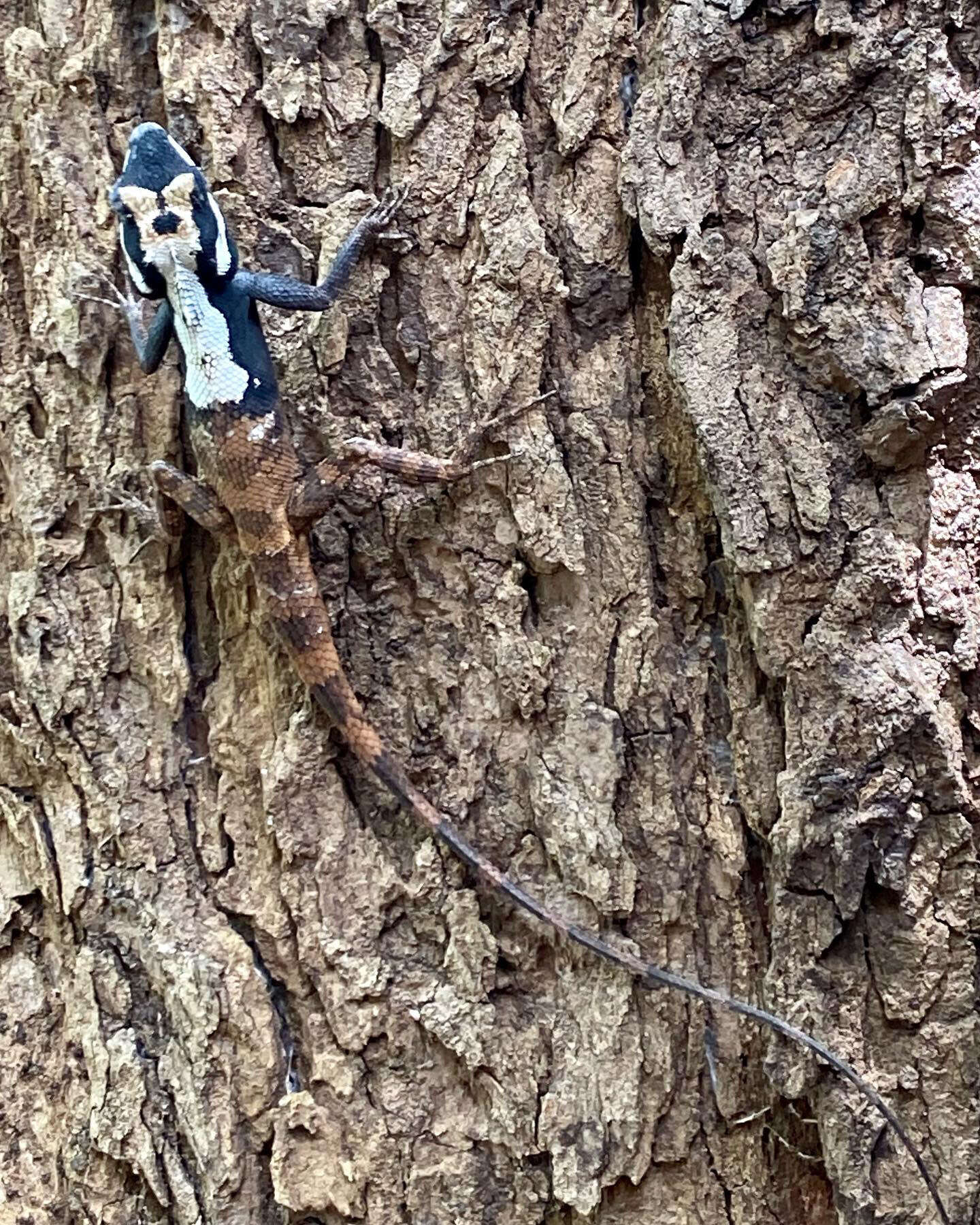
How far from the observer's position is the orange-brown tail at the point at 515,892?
2.03 meters

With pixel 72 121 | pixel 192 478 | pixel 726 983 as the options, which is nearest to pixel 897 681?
pixel 726 983

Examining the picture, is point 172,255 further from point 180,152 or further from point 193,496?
point 193,496

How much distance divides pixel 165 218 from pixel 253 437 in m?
0.60

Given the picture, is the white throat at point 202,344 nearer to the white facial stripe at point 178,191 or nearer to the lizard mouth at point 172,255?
the lizard mouth at point 172,255

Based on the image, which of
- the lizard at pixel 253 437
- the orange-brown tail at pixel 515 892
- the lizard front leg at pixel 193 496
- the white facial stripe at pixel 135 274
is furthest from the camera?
the white facial stripe at pixel 135 274

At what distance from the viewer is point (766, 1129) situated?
2.16 m

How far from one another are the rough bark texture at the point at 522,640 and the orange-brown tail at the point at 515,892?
0.16 ft

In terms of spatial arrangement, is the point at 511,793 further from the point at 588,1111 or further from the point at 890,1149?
the point at 890,1149

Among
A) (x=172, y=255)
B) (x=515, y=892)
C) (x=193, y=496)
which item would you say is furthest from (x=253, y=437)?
(x=515, y=892)

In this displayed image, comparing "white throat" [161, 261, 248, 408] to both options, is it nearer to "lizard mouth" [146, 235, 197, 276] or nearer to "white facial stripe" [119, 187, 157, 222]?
"lizard mouth" [146, 235, 197, 276]

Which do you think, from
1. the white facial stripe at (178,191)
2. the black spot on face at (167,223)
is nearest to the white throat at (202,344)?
the black spot on face at (167,223)

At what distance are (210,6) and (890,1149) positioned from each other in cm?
318

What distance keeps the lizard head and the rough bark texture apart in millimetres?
74

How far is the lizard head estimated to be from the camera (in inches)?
93.4
